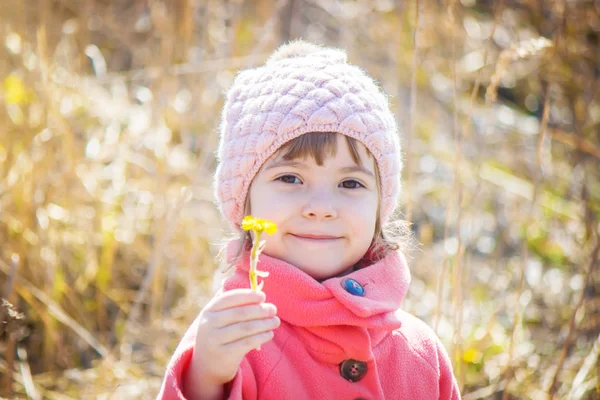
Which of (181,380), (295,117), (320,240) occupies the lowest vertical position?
(181,380)

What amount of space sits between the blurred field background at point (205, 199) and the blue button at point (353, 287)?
0.55 m

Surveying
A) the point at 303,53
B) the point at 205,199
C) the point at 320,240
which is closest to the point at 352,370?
the point at 320,240

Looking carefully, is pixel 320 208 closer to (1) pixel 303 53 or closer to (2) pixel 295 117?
(2) pixel 295 117

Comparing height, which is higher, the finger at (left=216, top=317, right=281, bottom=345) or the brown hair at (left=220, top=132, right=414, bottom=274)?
the brown hair at (left=220, top=132, right=414, bottom=274)

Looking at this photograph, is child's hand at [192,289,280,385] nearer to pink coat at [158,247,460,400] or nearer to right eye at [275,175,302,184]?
pink coat at [158,247,460,400]

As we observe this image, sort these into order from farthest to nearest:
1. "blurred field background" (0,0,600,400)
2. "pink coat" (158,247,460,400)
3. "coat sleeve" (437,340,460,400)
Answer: "blurred field background" (0,0,600,400) < "coat sleeve" (437,340,460,400) < "pink coat" (158,247,460,400)

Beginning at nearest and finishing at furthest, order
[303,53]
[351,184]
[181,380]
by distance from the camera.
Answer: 1. [181,380]
2. [351,184]
3. [303,53]

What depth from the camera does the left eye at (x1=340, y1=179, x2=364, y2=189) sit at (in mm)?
1716

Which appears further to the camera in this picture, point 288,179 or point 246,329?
point 288,179

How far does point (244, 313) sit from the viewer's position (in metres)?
1.33

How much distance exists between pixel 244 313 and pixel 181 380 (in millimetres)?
238

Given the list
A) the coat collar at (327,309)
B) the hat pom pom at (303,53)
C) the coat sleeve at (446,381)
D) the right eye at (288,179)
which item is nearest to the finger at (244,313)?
the coat collar at (327,309)

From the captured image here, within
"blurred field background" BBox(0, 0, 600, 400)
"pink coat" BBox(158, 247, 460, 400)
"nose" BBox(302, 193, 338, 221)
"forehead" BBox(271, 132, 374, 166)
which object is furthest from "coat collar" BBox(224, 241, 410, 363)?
"blurred field background" BBox(0, 0, 600, 400)

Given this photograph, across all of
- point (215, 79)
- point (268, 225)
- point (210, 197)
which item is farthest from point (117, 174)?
point (268, 225)
